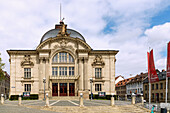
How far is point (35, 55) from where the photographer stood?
5259 cm

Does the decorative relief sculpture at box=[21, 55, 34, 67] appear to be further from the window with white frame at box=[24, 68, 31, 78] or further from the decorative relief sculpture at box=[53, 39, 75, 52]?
the decorative relief sculpture at box=[53, 39, 75, 52]

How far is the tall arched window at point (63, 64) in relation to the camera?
2051 inches

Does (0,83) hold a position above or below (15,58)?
below

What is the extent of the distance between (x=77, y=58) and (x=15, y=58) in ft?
46.5

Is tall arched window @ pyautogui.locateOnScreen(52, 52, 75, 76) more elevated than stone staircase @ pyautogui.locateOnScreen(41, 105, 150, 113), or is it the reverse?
tall arched window @ pyautogui.locateOnScreen(52, 52, 75, 76)

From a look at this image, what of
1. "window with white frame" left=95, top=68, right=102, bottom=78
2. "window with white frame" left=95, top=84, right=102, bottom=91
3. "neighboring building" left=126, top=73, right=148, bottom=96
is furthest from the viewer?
"neighboring building" left=126, top=73, right=148, bottom=96

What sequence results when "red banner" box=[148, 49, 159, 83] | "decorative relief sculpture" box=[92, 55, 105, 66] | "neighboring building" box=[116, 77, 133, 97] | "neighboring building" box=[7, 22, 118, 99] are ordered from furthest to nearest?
"neighboring building" box=[116, 77, 133, 97], "decorative relief sculpture" box=[92, 55, 105, 66], "neighboring building" box=[7, 22, 118, 99], "red banner" box=[148, 49, 159, 83]

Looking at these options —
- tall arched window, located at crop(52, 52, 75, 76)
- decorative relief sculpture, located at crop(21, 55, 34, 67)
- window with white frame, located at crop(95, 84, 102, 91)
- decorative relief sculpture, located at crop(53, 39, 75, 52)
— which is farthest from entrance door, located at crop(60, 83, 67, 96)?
decorative relief sculpture, located at crop(21, 55, 34, 67)

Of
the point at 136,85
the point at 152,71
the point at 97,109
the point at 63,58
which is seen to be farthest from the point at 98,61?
the point at 136,85

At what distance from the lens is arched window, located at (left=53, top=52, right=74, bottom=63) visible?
172 feet

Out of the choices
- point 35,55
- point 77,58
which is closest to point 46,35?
point 35,55

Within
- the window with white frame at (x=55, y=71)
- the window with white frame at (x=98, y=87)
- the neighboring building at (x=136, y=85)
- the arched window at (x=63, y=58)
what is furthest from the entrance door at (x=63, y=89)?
the neighboring building at (x=136, y=85)

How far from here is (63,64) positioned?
52.1m

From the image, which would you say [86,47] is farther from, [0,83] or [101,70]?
[0,83]
